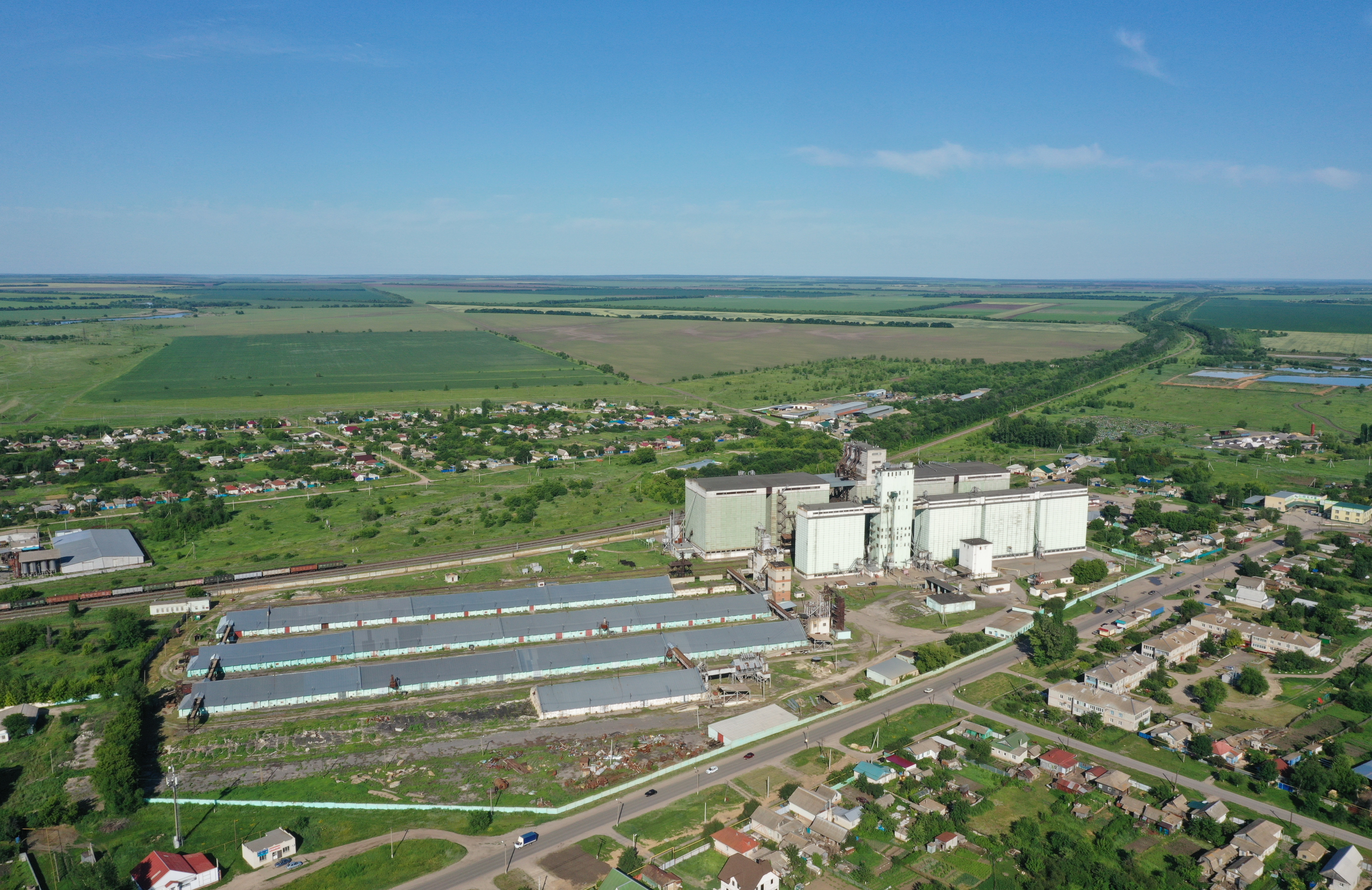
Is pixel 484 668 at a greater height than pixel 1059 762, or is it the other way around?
pixel 484 668

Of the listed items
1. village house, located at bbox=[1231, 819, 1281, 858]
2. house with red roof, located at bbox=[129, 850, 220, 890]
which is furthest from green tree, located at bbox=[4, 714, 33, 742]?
village house, located at bbox=[1231, 819, 1281, 858]

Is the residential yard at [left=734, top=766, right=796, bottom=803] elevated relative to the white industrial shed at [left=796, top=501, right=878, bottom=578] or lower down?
lower down

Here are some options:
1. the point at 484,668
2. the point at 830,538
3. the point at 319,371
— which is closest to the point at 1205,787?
the point at 830,538

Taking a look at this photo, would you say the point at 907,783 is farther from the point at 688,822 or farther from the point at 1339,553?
the point at 1339,553

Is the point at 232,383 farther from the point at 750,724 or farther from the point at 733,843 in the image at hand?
the point at 733,843

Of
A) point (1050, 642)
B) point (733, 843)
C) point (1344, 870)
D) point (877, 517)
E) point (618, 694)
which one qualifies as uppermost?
point (877, 517)

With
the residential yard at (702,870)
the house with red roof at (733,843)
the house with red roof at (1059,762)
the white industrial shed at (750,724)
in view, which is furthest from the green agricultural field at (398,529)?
the house with red roof at (1059,762)

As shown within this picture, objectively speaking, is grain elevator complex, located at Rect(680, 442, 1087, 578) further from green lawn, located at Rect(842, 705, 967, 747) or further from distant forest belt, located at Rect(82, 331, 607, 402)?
distant forest belt, located at Rect(82, 331, 607, 402)

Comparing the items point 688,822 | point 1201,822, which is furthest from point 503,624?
point 1201,822
